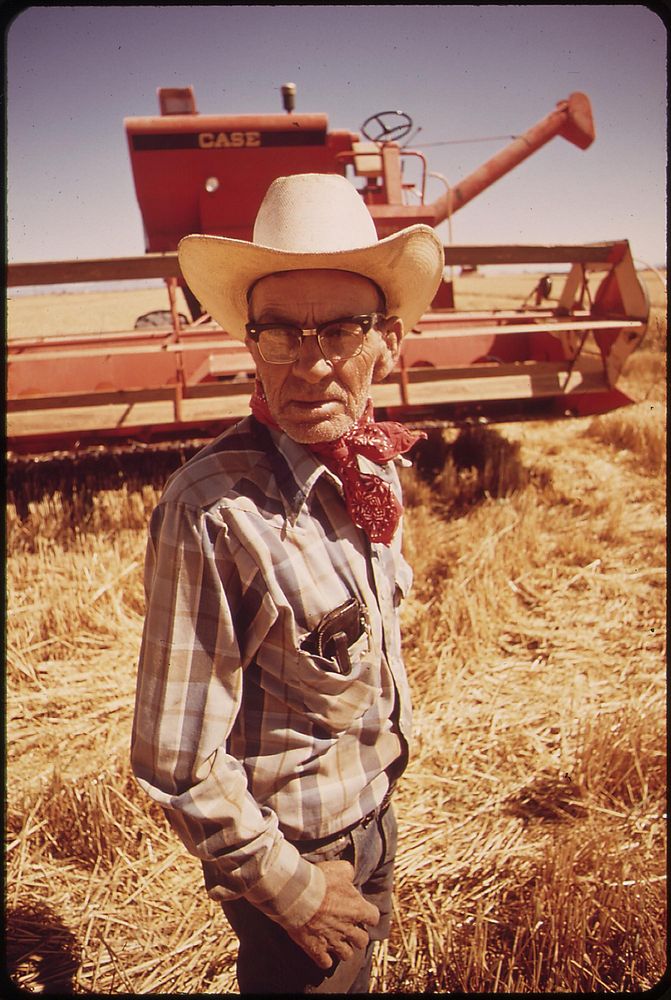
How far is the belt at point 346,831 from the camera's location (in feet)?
4.15

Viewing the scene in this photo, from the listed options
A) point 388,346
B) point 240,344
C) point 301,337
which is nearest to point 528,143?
point 240,344

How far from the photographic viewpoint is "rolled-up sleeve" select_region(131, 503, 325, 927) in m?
1.04

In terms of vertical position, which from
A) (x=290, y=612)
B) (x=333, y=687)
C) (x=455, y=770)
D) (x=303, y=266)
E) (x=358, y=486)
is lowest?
(x=455, y=770)

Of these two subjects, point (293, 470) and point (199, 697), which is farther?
point (293, 470)

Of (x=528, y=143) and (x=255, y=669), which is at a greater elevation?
(x=528, y=143)

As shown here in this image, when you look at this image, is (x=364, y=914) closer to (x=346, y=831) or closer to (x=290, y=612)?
(x=346, y=831)

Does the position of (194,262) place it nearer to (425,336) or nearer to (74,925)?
(74,925)

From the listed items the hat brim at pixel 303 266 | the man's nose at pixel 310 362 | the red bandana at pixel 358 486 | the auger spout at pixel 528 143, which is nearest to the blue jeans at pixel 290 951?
the red bandana at pixel 358 486

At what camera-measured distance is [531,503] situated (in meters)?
4.53

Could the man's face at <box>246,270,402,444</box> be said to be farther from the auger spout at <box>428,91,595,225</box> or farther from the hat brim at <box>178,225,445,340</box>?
the auger spout at <box>428,91,595,225</box>

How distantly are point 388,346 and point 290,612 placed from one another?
26.3 inches

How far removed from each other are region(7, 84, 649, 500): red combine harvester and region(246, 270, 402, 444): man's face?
103 inches

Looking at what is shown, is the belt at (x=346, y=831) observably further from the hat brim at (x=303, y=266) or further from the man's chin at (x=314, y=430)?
the hat brim at (x=303, y=266)

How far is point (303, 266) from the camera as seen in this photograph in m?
1.19
